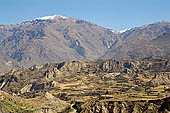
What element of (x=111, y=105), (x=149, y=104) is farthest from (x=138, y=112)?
(x=111, y=105)

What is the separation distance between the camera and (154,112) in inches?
6875

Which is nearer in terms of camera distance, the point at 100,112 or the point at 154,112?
the point at 154,112

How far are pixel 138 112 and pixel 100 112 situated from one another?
2411 cm

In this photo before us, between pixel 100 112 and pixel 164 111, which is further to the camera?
pixel 100 112

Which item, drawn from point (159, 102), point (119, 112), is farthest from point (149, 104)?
point (119, 112)

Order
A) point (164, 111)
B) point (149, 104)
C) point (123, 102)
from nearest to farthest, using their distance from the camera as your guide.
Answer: point (164, 111)
point (149, 104)
point (123, 102)

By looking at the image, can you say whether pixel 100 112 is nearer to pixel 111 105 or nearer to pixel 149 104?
pixel 111 105

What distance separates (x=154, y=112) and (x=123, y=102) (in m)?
23.7

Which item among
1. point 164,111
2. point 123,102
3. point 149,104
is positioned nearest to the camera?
point 164,111

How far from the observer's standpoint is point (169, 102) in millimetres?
171750

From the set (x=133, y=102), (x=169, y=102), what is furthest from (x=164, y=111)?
(x=133, y=102)

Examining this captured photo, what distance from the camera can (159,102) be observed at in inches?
7087

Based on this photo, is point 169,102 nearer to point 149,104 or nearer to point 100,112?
point 149,104

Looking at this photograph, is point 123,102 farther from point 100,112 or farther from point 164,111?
point 164,111
